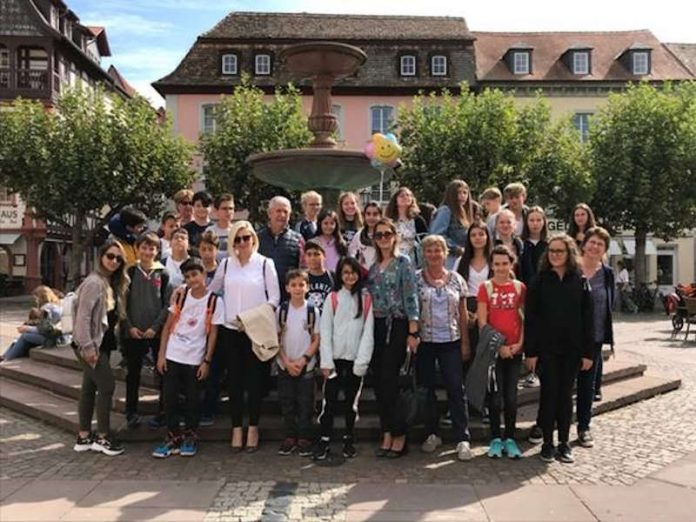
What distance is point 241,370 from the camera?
634 centimetres

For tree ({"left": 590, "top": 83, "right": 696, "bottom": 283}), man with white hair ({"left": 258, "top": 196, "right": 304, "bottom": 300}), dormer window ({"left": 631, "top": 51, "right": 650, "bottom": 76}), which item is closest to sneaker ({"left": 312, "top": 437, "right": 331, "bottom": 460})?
man with white hair ({"left": 258, "top": 196, "right": 304, "bottom": 300})

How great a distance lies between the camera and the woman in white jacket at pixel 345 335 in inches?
238

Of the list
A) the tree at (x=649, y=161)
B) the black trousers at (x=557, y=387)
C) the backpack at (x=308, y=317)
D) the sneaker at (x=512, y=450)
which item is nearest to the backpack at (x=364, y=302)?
the backpack at (x=308, y=317)

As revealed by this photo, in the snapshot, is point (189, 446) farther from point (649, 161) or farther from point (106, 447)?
point (649, 161)

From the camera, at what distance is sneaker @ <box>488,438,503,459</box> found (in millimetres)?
6223

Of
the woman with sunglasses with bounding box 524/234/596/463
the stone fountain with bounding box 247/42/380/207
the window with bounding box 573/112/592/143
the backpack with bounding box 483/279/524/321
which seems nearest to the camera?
the woman with sunglasses with bounding box 524/234/596/463

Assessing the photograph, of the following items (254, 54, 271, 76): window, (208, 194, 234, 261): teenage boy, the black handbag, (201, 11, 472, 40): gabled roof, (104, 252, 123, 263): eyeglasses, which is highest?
(201, 11, 472, 40): gabled roof

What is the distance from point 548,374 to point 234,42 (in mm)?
34106

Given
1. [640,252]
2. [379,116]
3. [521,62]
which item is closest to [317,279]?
[640,252]

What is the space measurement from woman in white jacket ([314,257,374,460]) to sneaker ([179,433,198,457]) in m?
1.10

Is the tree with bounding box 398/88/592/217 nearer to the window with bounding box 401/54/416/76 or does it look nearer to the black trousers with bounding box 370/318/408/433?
the window with bounding box 401/54/416/76

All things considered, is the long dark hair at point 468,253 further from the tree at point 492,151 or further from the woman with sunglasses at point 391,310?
the tree at point 492,151

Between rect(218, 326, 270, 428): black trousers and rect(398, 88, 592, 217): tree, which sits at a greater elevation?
rect(398, 88, 592, 217): tree

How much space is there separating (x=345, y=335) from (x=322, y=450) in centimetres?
104
